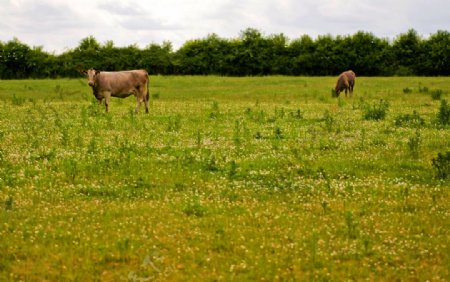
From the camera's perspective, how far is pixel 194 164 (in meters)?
15.6

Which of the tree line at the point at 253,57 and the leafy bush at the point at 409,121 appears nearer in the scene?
the leafy bush at the point at 409,121

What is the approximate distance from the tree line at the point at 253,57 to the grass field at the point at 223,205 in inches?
2068

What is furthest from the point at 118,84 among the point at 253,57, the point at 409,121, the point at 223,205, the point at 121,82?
the point at 253,57

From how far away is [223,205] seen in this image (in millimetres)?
11914

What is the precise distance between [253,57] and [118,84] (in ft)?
155

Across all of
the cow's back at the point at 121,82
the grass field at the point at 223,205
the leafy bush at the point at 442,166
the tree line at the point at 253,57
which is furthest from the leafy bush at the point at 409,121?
the tree line at the point at 253,57

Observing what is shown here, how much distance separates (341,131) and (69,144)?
33.4 feet

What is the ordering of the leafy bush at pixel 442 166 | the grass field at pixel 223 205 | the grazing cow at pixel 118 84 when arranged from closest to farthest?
the grass field at pixel 223 205 < the leafy bush at pixel 442 166 < the grazing cow at pixel 118 84

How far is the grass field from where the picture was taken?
8977mm

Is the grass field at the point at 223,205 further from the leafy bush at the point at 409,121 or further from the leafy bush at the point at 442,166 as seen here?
the leafy bush at the point at 409,121

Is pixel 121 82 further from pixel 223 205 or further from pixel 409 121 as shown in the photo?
pixel 223 205

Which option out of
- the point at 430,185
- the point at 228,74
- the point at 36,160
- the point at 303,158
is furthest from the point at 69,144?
the point at 228,74

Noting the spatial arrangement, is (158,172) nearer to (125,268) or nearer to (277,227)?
(277,227)

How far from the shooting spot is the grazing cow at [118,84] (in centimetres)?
3125
